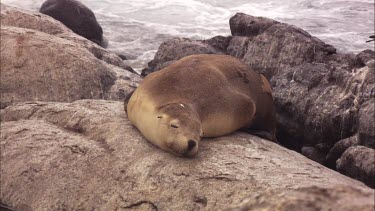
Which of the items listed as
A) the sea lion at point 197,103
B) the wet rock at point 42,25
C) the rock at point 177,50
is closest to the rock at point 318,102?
the sea lion at point 197,103

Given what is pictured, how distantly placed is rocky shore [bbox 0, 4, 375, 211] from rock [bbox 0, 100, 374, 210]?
10 millimetres

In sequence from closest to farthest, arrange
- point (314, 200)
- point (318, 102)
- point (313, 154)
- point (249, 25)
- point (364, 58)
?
point (314, 200)
point (313, 154)
point (318, 102)
point (364, 58)
point (249, 25)

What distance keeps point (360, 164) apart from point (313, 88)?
2.30 metres

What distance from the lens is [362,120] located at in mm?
6574

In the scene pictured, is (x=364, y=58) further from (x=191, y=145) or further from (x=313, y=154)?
(x=191, y=145)

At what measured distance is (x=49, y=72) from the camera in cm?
677

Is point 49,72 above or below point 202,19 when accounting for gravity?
above

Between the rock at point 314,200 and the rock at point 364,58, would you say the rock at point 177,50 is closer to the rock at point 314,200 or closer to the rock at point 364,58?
the rock at point 364,58

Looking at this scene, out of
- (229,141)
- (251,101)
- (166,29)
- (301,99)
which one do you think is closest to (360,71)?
(301,99)

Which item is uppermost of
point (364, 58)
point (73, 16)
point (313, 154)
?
point (364, 58)

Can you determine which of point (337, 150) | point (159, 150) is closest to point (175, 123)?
point (159, 150)

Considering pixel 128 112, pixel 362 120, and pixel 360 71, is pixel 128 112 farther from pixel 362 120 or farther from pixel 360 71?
pixel 360 71

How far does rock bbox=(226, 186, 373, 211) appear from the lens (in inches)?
57.1

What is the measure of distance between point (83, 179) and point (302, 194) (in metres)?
2.92
